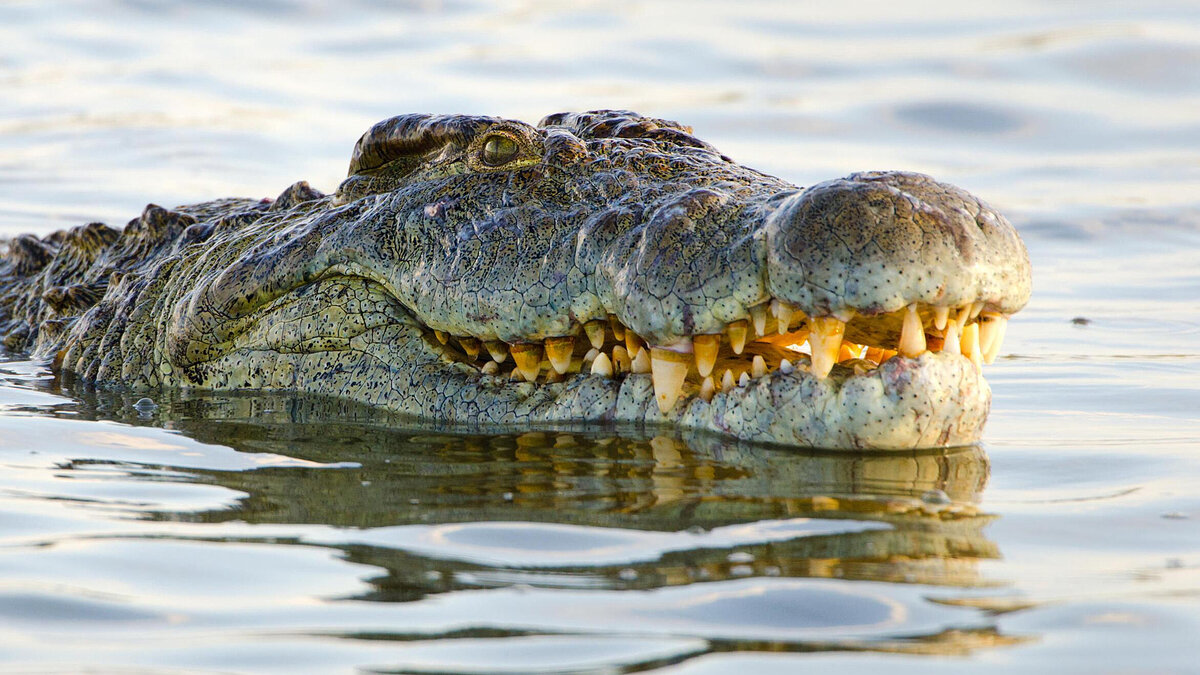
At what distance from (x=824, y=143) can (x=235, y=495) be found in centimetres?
1061

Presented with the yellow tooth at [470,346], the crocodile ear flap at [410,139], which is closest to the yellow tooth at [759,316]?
the yellow tooth at [470,346]

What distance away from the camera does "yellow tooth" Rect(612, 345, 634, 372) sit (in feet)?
12.4

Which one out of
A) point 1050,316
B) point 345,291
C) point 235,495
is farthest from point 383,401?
point 1050,316

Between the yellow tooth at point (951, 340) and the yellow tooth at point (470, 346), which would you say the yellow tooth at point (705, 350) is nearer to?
the yellow tooth at point (951, 340)

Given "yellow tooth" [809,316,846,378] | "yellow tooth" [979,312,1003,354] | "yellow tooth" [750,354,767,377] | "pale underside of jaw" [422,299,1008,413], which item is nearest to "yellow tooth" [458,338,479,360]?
"pale underside of jaw" [422,299,1008,413]

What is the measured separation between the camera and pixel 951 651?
2035 mm

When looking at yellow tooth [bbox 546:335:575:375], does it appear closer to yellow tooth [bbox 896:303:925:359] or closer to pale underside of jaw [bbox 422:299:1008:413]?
pale underside of jaw [bbox 422:299:1008:413]

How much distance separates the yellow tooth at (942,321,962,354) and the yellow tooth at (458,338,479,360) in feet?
4.65

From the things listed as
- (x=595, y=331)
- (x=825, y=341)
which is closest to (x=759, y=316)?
(x=825, y=341)

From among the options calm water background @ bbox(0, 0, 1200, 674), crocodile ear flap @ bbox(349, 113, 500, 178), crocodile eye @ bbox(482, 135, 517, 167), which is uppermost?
crocodile ear flap @ bbox(349, 113, 500, 178)

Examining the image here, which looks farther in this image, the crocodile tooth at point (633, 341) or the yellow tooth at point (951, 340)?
the crocodile tooth at point (633, 341)

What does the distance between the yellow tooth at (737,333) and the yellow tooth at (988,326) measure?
62cm

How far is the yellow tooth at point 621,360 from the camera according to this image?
3.79 metres

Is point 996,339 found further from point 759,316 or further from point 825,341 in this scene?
point 759,316
